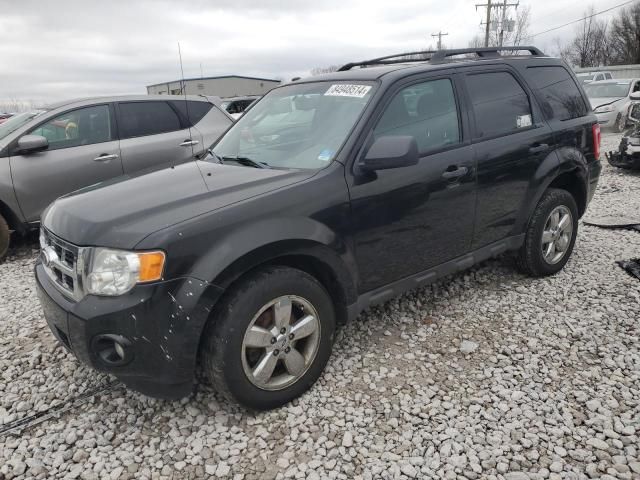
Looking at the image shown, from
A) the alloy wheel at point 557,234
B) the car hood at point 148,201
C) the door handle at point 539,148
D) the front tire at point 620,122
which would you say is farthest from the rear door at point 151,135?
the front tire at point 620,122

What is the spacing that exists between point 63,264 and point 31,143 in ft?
11.5

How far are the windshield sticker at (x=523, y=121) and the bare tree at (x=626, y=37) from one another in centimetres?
5851

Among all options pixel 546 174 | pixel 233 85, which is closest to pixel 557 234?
pixel 546 174

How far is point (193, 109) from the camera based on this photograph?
663 centimetres

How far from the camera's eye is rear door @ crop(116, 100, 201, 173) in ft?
19.6

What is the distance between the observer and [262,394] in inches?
104

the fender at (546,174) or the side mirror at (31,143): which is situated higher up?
the side mirror at (31,143)

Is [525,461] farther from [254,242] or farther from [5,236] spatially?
[5,236]

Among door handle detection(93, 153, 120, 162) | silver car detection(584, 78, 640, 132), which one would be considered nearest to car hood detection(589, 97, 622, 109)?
silver car detection(584, 78, 640, 132)

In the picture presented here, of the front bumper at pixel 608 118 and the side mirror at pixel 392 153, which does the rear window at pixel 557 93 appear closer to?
the side mirror at pixel 392 153

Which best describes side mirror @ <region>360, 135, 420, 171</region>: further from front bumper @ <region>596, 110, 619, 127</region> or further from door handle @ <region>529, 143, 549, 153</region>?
front bumper @ <region>596, 110, 619, 127</region>

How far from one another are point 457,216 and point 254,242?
5.35 ft

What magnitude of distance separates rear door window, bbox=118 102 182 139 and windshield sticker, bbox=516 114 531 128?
4.36 m

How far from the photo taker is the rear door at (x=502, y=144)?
11.6ft
